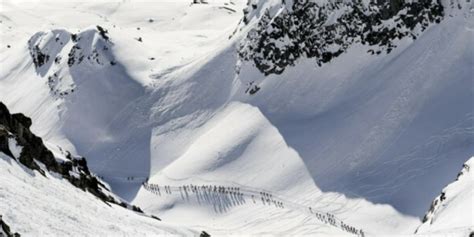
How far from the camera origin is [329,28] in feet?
290

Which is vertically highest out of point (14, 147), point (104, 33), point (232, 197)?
point (104, 33)

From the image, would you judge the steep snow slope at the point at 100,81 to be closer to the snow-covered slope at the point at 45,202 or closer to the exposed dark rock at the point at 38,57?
the exposed dark rock at the point at 38,57

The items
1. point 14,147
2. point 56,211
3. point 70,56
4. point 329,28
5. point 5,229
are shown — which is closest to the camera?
point 5,229

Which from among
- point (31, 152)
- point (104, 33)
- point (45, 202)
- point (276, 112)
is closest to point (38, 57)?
point (104, 33)

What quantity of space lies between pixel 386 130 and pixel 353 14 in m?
18.7

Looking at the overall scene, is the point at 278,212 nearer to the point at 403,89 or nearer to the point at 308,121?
the point at 308,121

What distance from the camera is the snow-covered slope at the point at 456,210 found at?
34559mm

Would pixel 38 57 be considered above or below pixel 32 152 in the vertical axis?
above

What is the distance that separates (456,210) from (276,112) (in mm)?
47064

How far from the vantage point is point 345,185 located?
232 ft

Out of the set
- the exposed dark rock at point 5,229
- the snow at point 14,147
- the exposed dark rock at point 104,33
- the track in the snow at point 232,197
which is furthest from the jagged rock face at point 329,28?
the exposed dark rock at point 5,229

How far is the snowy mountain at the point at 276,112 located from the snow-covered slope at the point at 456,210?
39cm

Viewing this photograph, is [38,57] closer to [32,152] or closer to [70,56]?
[70,56]

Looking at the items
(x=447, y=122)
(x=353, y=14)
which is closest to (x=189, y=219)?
(x=447, y=122)
